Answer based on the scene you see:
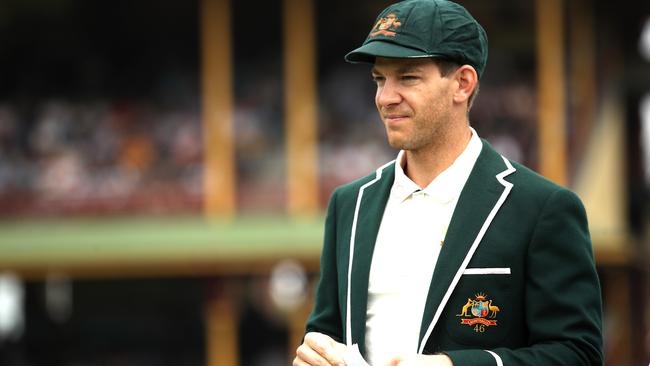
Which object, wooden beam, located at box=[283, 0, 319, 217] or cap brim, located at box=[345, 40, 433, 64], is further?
wooden beam, located at box=[283, 0, 319, 217]

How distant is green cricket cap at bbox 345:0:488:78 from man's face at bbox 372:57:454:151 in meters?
0.04

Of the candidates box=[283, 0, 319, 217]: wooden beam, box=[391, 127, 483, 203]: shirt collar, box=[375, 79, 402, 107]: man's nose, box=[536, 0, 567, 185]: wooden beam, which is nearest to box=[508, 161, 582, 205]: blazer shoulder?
box=[391, 127, 483, 203]: shirt collar

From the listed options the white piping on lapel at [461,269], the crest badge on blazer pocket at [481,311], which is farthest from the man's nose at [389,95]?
the crest badge on blazer pocket at [481,311]

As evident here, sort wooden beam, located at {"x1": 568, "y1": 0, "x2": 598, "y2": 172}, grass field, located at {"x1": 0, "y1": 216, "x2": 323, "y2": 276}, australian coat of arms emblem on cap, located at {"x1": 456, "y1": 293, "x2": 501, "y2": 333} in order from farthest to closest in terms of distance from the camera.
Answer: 1. wooden beam, located at {"x1": 568, "y1": 0, "x2": 598, "y2": 172}
2. grass field, located at {"x1": 0, "y1": 216, "x2": 323, "y2": 276}
3. australian coat of arms emblem on cap, located at {"x1": 456, "y1": 293, "x2": 501, "y2": 333}

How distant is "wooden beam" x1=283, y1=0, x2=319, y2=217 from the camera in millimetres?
12477

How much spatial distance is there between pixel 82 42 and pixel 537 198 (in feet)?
36.0

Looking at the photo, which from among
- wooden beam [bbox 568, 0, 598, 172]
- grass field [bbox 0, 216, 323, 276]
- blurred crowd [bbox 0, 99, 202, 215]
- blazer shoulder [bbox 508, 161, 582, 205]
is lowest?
grass field [bbox 0, 216, 323, 276]

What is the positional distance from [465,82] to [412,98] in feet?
0.49

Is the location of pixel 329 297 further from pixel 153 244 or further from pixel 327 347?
pixel 153 244

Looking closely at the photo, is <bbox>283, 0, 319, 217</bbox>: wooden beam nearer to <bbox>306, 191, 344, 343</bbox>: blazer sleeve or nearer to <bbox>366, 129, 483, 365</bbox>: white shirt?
<bbox>306, 191, 344, 343</bbox>: blazer sleeve

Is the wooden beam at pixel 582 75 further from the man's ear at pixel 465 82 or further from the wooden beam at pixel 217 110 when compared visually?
the man's ear at pixel 465 82

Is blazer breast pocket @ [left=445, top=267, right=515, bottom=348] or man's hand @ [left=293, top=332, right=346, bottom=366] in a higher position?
blazer breast pocket @ [left=445, top=267, right=515, bottom=348]

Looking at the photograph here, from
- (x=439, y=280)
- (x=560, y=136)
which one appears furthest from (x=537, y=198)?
(x=560, y=136)

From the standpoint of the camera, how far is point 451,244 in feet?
9.91
